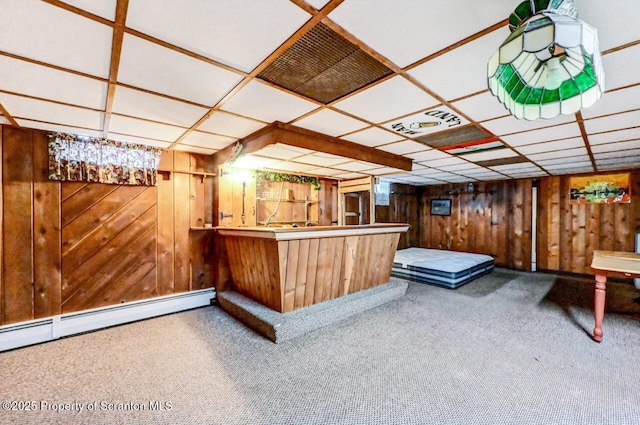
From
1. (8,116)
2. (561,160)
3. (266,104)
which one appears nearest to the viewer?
(266,104)

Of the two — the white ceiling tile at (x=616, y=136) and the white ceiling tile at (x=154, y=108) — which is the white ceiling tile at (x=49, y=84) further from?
the white ceiling tile at (x=616, y=136)

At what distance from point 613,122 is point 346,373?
147 inches

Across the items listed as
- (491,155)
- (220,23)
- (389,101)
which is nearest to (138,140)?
(220,23)

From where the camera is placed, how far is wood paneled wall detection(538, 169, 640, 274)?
18.8 feet

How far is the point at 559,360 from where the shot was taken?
103 inches

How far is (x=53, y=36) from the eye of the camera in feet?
5.02

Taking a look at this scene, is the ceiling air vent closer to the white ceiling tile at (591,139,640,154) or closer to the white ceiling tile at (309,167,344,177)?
the white ceiling tile at (309,167,344,177)

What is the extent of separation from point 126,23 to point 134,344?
315cm

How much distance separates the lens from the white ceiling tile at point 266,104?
222 cm

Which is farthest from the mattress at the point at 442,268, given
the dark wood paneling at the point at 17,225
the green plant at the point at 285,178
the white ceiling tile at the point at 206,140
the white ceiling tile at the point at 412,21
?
the dark wood paneling at the point at 17,225

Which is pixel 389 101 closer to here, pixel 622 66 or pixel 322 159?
pixel 622 66

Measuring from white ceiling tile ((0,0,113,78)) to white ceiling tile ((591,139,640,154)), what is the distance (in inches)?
218

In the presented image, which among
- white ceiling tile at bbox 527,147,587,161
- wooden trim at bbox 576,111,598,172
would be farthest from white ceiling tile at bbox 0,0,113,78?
white ceiling tile at bbox 527,147,587,161

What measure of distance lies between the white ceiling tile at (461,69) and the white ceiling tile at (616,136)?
7.95 feet
